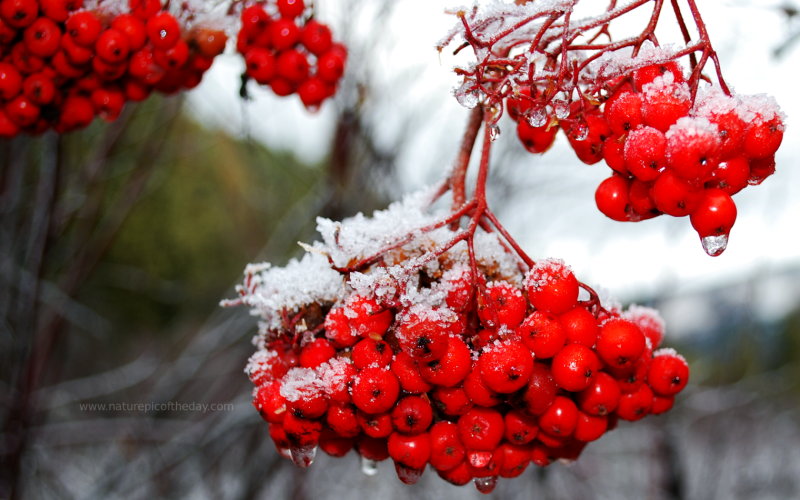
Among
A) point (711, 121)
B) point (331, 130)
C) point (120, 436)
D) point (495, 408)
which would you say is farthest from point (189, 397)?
point (711, 121)

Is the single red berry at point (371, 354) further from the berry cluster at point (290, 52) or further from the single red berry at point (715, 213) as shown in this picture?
the berry cluster at point (290, 52)

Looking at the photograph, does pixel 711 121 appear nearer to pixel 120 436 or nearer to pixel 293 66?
pixel 293 66

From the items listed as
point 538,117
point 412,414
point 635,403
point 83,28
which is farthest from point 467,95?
point 83,28

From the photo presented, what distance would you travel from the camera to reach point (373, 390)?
0.88 meters

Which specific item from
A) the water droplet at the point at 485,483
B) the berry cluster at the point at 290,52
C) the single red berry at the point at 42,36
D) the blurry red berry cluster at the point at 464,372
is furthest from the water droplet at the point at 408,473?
the single red berry at the point at 42,36

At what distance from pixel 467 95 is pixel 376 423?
472mm

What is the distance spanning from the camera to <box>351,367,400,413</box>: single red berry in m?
0.88

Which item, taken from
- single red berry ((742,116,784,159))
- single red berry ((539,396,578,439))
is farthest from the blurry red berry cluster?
single red berry ((742,116,784,159))

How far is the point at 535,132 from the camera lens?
3.39 ft

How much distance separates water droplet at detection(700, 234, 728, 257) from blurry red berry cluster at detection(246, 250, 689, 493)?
0.15 meters

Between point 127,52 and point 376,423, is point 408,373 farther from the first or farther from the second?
point 127,52

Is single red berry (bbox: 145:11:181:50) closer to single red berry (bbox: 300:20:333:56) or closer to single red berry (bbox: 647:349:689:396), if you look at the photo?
single red berry (bbox: 300:20:333:56)

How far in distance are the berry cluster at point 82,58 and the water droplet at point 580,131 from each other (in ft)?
2.60

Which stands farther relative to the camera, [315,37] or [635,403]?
[315,37]
